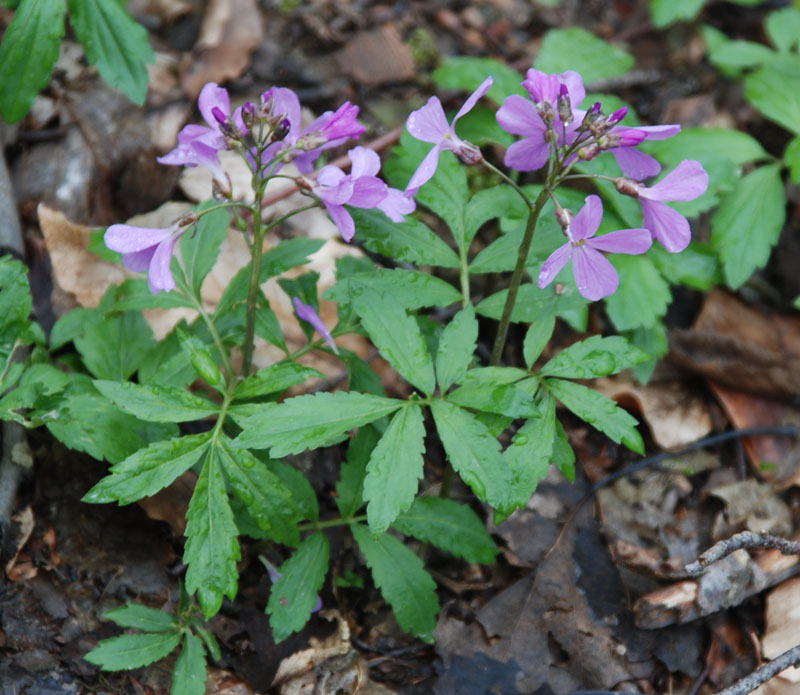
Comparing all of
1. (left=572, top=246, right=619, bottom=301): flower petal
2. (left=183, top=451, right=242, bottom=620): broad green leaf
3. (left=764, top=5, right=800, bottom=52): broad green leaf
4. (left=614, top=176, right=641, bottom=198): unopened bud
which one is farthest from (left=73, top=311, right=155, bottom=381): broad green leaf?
(left=764, top=5, right=800, bottom=52): broad green leaf

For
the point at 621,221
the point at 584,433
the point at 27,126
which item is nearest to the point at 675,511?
the point at 584,433

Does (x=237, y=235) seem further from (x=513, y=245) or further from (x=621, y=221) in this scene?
(x=621, y=221)

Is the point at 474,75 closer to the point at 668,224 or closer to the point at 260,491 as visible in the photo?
the point at 668,224

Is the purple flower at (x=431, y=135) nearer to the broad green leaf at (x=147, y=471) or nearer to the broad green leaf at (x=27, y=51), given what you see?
the broad green leaf at (x=147, y=471)

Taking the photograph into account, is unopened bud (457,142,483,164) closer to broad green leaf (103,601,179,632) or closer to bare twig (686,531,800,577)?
bare twig (686,531,800,577)

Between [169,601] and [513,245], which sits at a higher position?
[513,245]
